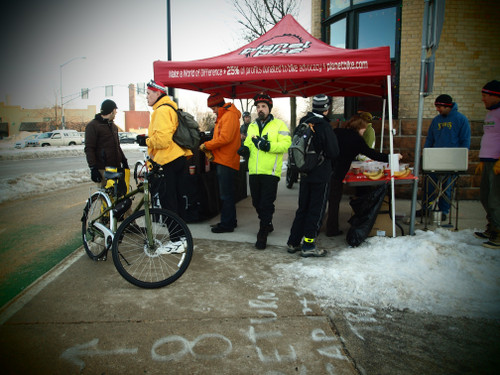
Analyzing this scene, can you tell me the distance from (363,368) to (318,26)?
944 cm

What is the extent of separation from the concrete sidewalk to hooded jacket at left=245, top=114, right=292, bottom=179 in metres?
1.34

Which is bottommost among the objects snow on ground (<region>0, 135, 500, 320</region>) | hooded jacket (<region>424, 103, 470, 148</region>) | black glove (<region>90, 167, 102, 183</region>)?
snow on ground (<region>0, 135, 500, 320</region>)

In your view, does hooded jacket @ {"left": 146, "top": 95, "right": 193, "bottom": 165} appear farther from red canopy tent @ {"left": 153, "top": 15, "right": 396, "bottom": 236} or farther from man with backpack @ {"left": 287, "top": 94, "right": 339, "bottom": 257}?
man with backpack @ {"left": 287, "top": 94, "right": 339, "bottom": 257}

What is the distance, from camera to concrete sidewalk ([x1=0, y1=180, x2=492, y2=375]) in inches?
97.7

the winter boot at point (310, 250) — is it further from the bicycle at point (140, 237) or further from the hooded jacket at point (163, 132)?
the hooded jacket at point (163, 132)

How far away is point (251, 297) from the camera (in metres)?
3.47

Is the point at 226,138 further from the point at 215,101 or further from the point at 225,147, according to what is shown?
the point at 215,101

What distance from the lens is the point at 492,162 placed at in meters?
4.85

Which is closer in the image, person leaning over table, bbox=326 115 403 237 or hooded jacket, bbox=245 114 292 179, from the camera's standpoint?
hooded jacket, bbox=245 114 292 179

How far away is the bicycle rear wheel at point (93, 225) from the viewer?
172 inches

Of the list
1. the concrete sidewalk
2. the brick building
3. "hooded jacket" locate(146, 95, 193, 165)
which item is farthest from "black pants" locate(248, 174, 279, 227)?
the brick building

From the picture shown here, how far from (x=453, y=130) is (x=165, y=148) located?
473 centimetres

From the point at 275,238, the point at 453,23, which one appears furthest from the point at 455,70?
the point at 275,238

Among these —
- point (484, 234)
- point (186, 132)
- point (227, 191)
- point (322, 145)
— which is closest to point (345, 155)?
point (322, 145)
